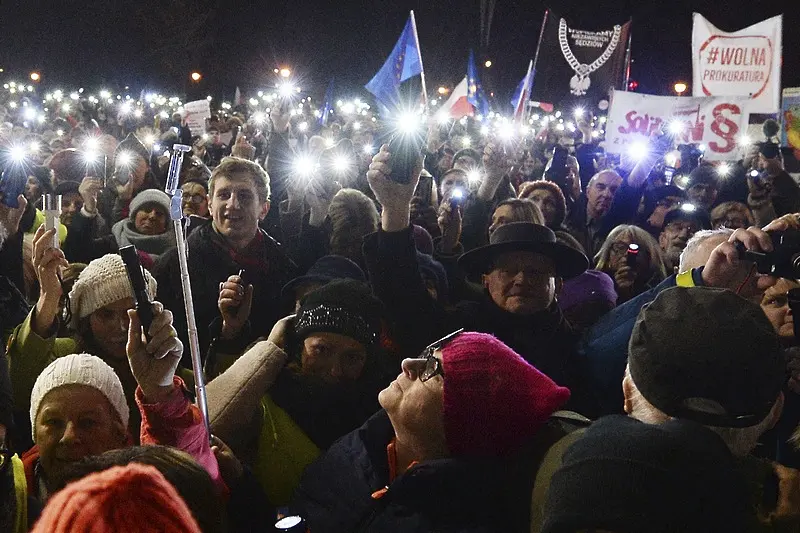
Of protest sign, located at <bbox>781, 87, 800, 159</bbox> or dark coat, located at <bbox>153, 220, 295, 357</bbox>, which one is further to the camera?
protest sign, located at <bbox>781, 87, 800, 159</bbox>

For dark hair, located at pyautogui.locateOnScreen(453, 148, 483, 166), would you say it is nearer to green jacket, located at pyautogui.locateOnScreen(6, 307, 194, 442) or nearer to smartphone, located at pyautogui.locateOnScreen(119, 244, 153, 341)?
green jacket, located at pyautogui.locateOnScreen(6, 307, 194, 442)

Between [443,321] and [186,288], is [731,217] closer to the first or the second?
[443,321]

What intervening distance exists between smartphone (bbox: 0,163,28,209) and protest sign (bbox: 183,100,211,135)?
6.82 metres

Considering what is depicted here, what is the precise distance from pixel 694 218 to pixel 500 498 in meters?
3.98

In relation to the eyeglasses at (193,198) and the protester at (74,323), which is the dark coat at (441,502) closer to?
the protester at (74,323)

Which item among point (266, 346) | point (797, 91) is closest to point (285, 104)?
point (266, 346)

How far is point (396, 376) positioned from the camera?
2971mm

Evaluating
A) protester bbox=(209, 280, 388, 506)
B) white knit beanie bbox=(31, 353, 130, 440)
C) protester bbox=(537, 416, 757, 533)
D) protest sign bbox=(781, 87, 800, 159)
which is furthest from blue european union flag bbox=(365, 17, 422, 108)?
protest sign bbox=(781, 87, 800, 159)

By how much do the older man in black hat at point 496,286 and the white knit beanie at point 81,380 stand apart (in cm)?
108

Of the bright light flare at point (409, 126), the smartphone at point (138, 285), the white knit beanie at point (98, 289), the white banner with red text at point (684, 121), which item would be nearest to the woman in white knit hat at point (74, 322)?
the white knit beanie at point (98, 289)

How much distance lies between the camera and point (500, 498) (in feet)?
6.46

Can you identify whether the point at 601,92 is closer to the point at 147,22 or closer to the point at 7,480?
the point at 7,480

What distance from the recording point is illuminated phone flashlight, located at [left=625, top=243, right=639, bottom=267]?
447 cm

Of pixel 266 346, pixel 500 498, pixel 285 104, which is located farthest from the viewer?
pixel 285 104
